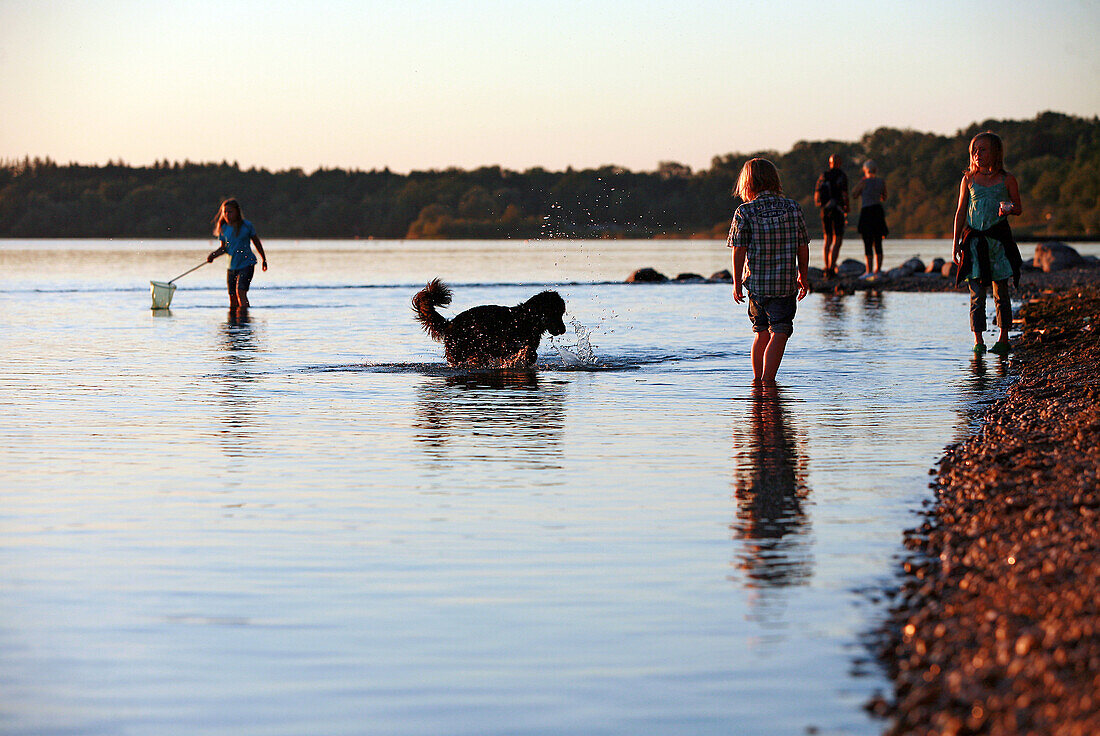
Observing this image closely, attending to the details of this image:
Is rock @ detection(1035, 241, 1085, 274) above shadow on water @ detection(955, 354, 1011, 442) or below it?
above

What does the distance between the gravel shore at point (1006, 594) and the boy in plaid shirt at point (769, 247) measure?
2.77 meters

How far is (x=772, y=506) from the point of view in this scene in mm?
6164

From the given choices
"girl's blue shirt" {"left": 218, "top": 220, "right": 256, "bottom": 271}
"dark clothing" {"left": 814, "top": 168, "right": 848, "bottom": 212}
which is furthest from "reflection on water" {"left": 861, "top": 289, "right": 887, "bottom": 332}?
"girl's blue shirt" {"left": 218, "top": 220, "right": 256, "bottom": 271}

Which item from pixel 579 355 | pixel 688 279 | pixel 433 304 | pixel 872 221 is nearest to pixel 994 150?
pixel 579 355

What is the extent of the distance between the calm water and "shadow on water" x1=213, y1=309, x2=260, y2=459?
0.07 meters

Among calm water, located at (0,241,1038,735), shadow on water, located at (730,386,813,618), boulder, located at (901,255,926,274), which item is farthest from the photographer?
boulder, located at (901,255,926,274)

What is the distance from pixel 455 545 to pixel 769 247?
567cm

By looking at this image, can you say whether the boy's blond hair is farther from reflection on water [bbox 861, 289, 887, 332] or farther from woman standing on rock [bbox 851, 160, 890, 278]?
woman standing on rock [bbox 851, 160, 890, 278]

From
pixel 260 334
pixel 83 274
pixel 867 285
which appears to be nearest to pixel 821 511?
pixel 260 334

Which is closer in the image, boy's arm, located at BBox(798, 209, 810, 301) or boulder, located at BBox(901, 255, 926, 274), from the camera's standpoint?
boy's arm, located at BBox(798, 209, 810, 301)

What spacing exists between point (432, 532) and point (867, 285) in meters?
23.4

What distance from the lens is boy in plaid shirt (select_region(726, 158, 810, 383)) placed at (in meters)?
10.4

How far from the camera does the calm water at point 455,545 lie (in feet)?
12.2

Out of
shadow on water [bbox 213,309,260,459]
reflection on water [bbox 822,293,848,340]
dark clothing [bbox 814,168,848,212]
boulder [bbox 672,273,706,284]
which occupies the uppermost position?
dark clothing [bbox 814,168,848,212]
